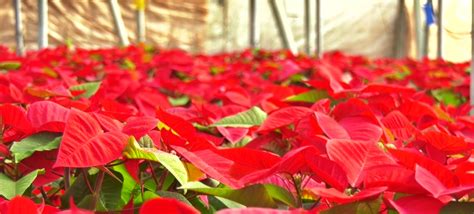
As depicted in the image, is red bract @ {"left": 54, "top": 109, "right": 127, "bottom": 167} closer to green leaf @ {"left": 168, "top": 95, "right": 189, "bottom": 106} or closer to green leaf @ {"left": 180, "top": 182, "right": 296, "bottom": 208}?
green leaf @ {"left": 180, "top": 182, "right": 296, "bottom": 208}

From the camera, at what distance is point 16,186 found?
32.6 inches

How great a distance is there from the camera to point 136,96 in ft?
5.30

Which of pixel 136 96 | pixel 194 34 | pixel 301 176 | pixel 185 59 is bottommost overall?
pixel 194 34

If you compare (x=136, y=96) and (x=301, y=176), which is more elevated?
(x=301, y=176)

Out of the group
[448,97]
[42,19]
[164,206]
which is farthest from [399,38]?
[164,206]

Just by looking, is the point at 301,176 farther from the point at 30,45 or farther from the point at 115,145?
the point at 30,45

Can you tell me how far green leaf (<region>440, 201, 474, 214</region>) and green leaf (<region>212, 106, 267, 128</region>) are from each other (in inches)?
19.7

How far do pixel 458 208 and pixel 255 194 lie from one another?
0.18m

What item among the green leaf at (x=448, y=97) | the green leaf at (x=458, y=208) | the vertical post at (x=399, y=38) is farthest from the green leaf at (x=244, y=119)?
the vertical post at (x=399, y=38)

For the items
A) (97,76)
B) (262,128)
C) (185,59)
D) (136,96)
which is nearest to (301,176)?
(262,128)

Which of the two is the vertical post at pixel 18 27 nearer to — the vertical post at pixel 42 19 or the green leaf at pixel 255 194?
the vertical post at pixel 42 19

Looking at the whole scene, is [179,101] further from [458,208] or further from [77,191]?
[458,208]

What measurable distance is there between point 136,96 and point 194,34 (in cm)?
1234

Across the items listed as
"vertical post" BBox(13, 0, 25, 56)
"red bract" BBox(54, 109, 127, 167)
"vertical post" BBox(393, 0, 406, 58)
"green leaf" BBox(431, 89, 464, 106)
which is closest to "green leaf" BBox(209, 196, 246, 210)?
"red bract" BBox(54, 109, 127, 167)
